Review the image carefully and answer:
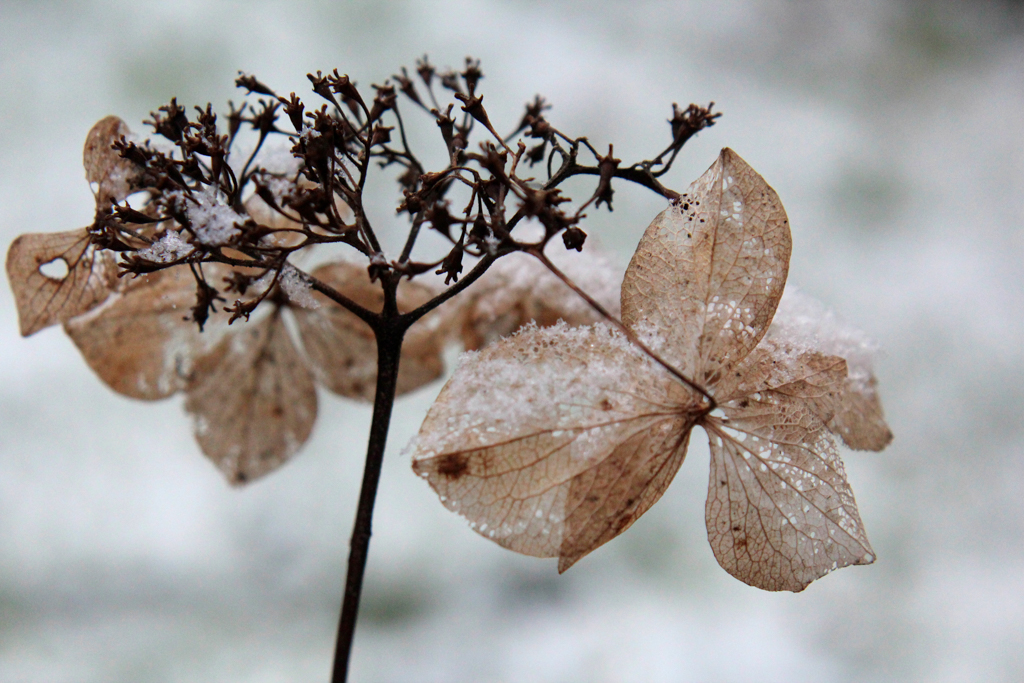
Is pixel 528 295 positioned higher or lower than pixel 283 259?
higher

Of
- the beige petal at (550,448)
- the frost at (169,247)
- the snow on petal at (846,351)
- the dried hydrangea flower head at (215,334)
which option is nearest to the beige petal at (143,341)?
the dried hydrangea flower head at (215,334)

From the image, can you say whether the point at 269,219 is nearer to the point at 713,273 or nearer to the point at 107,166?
the point at 107,166

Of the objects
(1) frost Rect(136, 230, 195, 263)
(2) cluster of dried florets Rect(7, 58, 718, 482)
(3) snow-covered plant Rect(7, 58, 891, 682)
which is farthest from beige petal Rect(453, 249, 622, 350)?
(1) frost Rect(136, 230, 195, 263)

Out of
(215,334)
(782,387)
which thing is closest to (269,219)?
(215,334)

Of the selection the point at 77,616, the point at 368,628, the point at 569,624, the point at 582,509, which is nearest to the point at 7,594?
the point at 77,616

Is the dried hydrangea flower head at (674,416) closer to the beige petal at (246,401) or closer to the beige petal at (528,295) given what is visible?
the beige petal at (528,295)

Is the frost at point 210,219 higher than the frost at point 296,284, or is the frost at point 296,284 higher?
the frost at point 210,219
